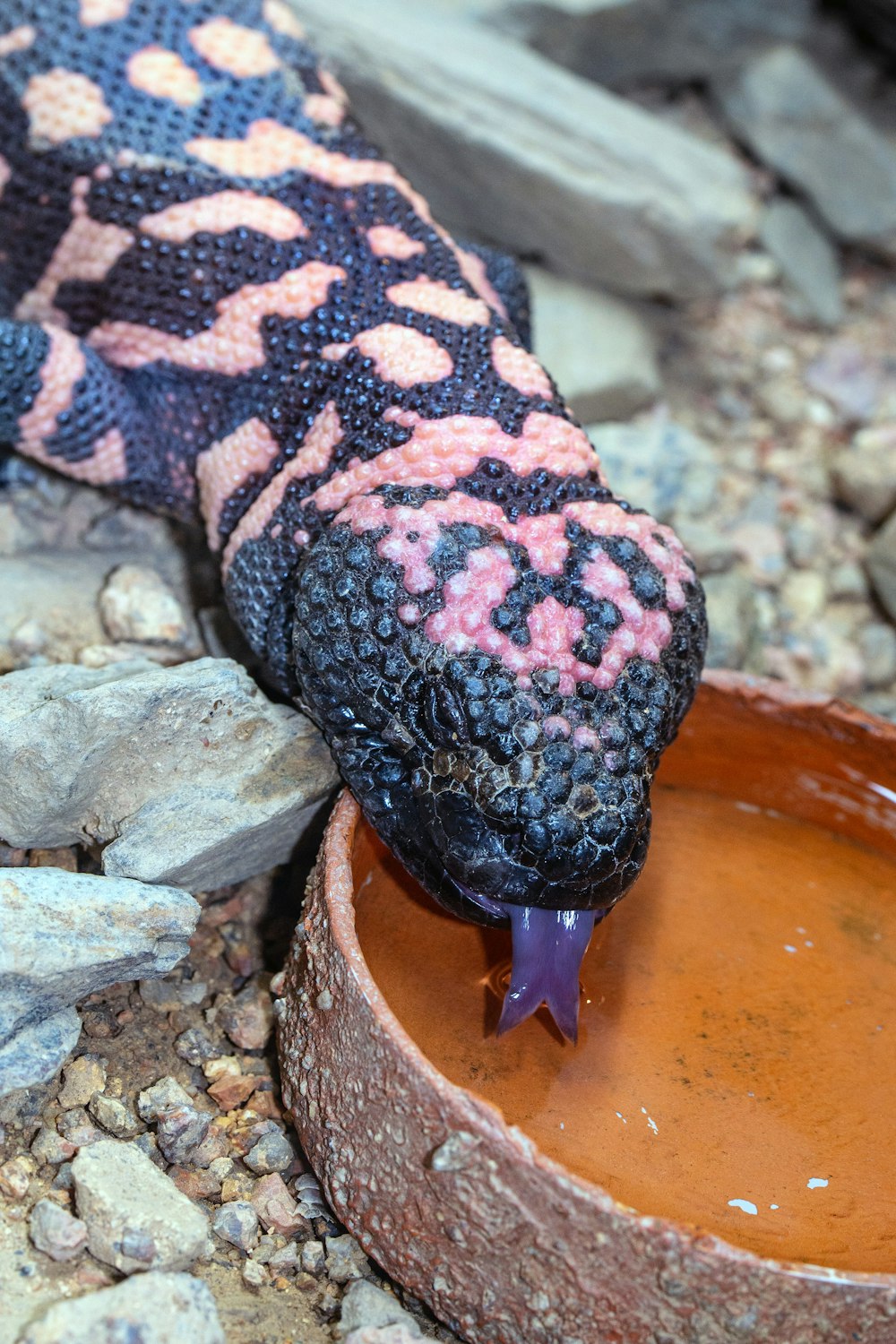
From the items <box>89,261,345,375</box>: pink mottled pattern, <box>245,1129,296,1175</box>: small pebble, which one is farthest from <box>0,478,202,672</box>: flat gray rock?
<box>245,1129,296,1175</box>: small pebble

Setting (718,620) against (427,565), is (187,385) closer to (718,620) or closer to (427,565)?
(427,565)

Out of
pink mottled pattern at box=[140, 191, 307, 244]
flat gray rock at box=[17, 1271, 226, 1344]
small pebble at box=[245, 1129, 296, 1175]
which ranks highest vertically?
pink mottled pattern at box=[140, 191, 307, 244]

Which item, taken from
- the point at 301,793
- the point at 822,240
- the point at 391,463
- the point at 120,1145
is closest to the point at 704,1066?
the point at 301,793

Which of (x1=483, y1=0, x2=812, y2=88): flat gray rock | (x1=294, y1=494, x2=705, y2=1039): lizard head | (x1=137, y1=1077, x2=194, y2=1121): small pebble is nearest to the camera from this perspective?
(x1=294, y1=494, x2=705, y2=1039): lizard head

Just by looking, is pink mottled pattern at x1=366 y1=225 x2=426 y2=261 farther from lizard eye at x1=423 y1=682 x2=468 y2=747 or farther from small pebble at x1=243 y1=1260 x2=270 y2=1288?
small pebble at x1=243 y1=1260 x2=270 y2=1288

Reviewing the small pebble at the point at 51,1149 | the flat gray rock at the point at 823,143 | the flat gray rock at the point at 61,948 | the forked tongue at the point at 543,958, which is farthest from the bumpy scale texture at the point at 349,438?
the flat gray rock at the point at 823,143

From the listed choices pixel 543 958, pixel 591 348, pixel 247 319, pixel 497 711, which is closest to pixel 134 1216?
pixel 543 958

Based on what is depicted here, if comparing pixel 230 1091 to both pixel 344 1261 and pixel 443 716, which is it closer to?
pixel 344 1261
